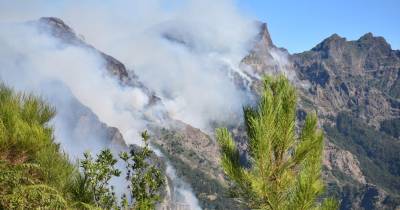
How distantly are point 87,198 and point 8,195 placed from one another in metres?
4.02

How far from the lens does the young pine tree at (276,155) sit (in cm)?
1383

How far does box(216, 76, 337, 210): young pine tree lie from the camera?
45.4 ft

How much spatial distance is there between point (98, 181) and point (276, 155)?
650 cm

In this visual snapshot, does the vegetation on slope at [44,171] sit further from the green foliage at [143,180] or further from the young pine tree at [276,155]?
the young pine tree at [276,155]

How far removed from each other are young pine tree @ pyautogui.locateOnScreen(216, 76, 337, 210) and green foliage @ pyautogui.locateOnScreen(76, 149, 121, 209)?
448 centimetres

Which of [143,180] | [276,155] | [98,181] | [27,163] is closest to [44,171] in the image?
[27,163]

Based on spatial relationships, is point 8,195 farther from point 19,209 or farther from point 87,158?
point 87,158

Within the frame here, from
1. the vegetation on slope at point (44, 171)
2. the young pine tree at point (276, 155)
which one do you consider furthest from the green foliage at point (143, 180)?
the young pine tree at point (276, 155)

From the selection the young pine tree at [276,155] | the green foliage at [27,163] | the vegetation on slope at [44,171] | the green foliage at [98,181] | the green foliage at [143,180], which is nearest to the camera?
the green foliage at [27,163]

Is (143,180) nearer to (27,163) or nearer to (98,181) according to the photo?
(98,181)

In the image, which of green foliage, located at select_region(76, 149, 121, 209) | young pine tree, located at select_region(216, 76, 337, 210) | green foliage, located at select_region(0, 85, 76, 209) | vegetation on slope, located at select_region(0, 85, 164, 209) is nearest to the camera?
green foliage, located at select_region(0, 85, 76, 209)

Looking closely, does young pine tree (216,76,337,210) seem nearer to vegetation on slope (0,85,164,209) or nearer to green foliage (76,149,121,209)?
vegetation on slope (0,85,164,209)

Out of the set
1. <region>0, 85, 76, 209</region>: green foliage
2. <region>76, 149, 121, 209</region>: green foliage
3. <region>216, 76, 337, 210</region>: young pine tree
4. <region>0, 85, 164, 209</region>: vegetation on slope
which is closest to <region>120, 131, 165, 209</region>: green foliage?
<region>0, 85, 164, 209</region>: vegetation on slope

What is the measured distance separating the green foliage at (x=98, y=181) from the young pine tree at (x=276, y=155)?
14.7ft
